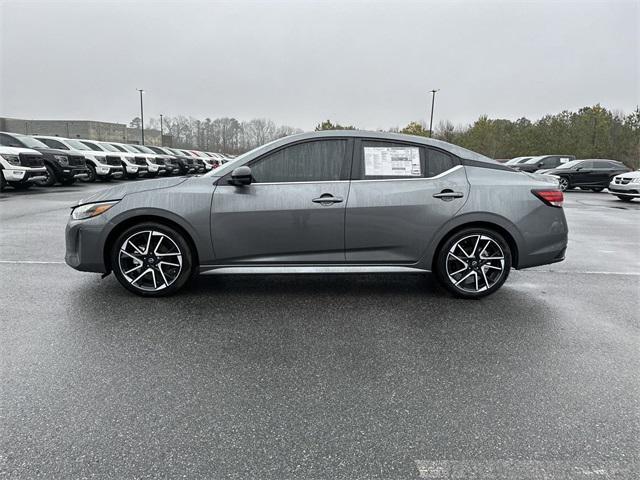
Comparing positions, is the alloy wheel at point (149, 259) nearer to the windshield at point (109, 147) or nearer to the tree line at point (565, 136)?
the windshield at point (109, 147)

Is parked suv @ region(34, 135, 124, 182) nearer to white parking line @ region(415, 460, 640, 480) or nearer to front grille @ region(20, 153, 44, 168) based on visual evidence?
front grille @ region(20, 153, 44, 168)

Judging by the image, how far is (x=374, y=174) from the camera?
4.48 meters

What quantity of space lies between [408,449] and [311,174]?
9.45ft

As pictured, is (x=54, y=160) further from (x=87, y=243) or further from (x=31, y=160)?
(x=87, y=243)

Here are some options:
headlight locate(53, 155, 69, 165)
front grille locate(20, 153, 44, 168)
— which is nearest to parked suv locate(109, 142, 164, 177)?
headlight locate(53, 155, 69, 165)

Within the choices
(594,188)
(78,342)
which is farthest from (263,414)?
(594,188)

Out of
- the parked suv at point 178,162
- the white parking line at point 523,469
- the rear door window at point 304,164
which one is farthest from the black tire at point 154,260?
the parked suv at point 178,162

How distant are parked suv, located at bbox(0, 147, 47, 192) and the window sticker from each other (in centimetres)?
1328

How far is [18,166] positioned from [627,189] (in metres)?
20.3

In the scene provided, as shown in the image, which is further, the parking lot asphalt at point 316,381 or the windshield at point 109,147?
the windshield at point 109,147

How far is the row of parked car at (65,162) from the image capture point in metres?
13.6

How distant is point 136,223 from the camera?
14.4 feet

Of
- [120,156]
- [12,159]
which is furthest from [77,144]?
[12,159]

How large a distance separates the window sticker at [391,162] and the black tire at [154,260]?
2.00 meters
